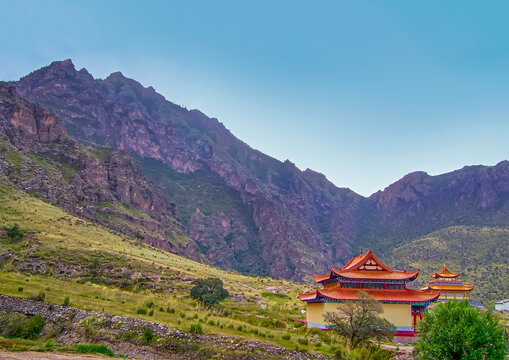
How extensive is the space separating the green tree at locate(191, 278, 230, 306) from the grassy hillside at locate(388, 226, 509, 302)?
3336 inches

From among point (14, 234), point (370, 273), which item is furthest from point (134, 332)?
point (14, 234)

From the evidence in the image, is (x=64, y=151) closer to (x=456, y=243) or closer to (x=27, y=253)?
(x=27, y=253)

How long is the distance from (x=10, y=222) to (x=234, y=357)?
63118mm

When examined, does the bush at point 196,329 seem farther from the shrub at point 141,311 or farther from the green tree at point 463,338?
the green tree at point 463,338

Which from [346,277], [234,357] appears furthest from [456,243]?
[234,357]

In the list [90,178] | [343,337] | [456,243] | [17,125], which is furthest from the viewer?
[456,243]

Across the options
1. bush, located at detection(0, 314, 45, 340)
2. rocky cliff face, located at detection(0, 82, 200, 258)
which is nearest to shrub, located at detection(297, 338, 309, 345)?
bush, located at detection(0, 314, 45, 340)

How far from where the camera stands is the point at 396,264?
540 feet

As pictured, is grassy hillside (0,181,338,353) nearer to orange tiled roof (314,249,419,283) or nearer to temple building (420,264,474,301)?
orange tiled roof (314,249,419,283)

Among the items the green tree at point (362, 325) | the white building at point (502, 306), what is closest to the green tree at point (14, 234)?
the green tree at point (362, 325)

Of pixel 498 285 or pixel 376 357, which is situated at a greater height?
pixel 376 357

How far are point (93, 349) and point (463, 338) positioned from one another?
1938 centimetres

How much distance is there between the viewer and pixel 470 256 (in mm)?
138625

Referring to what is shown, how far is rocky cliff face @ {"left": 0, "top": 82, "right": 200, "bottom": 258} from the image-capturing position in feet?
340
